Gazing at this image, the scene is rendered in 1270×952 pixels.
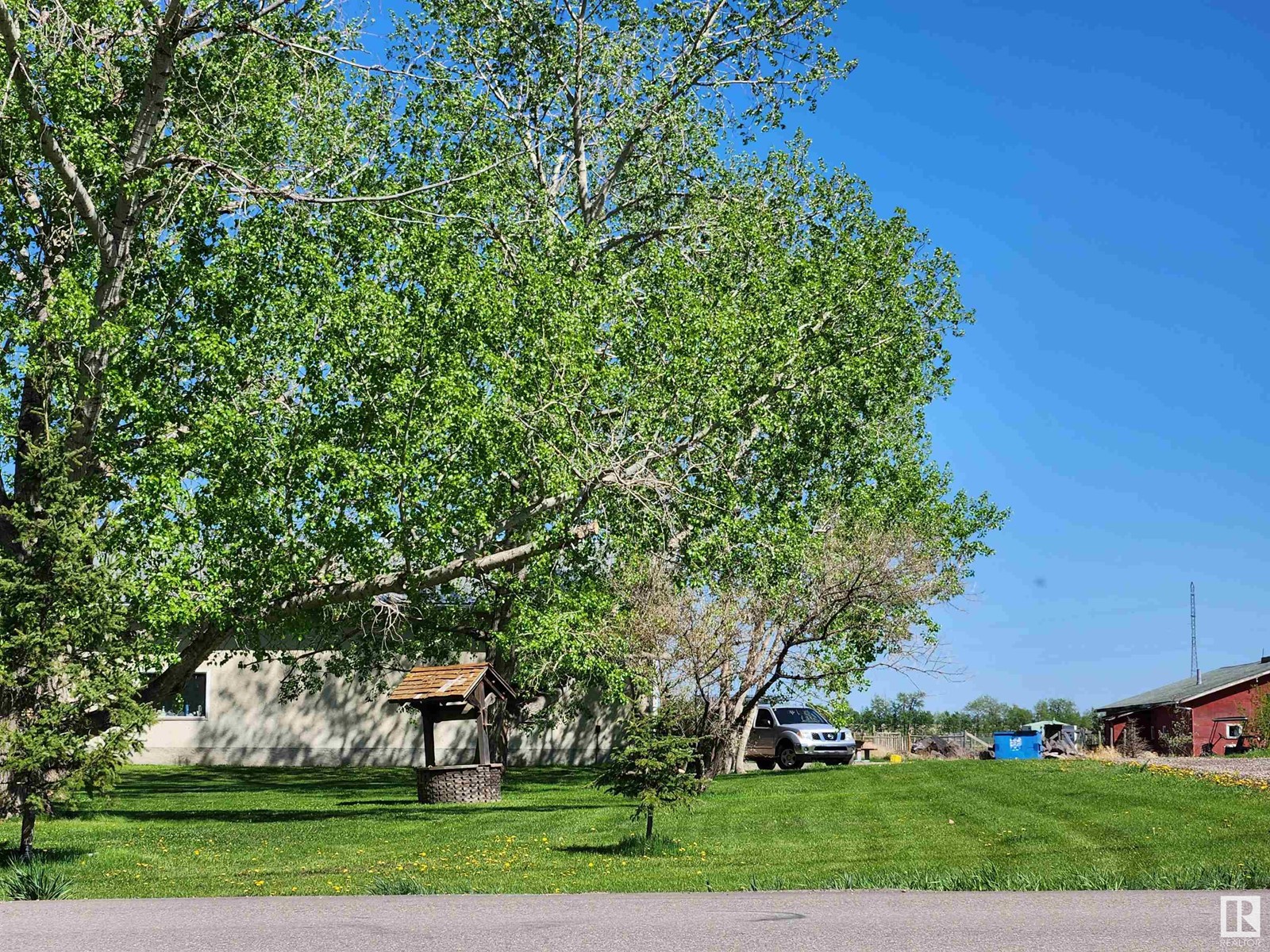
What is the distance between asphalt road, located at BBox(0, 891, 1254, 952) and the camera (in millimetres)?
8938

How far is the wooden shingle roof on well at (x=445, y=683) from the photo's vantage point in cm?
2494

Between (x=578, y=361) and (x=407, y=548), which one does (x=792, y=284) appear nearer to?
(x=578, y=361)

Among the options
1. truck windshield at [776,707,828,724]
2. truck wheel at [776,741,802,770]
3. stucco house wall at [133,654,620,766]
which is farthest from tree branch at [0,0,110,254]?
truck windshield at [776,707,828,724]

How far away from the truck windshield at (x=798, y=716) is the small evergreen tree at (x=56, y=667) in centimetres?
2578

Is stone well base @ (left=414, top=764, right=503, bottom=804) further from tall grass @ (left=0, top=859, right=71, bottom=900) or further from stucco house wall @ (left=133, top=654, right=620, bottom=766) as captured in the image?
stucco house wall @ (left=133, top=654, right=620, bottom=766)

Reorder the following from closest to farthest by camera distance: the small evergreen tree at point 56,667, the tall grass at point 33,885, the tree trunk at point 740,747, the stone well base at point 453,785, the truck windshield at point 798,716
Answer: the tall grass at point 33,885
the small evergreen tree at point 56,667
the stone well base at point 453,785
the tree trunk at point 740,747
the truck windshield at point 798,716

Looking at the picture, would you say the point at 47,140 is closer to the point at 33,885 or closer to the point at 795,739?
the point at 33,885

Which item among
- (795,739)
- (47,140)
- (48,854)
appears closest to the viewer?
(48,854)

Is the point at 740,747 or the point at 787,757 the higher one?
the point at 740,747

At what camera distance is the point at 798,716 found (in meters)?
38.8

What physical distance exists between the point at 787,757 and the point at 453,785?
1538 cm

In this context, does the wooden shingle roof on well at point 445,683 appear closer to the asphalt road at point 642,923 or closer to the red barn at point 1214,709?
the asphalt road at point 642,923

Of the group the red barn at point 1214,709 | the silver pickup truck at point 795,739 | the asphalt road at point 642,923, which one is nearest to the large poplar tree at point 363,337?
the asphalt road at point 642,923

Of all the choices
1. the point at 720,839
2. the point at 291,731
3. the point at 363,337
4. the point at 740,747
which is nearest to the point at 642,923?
the point at 720,839
